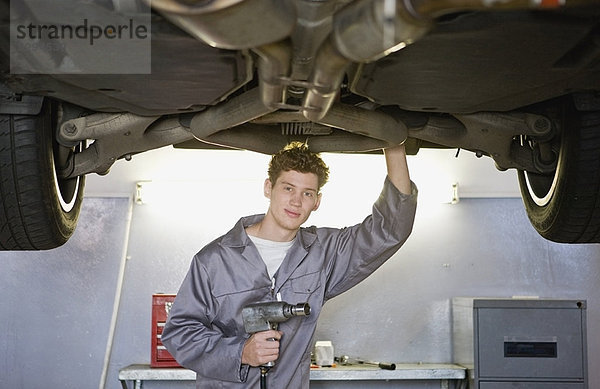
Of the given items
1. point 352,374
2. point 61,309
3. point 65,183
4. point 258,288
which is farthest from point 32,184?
point 61,309

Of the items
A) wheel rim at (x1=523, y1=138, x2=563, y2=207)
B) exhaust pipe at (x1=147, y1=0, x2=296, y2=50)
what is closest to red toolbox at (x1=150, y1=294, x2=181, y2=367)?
wheel rim at (x1=523, y1=138, x2=563, y2=207)

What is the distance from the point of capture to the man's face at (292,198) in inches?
96.0

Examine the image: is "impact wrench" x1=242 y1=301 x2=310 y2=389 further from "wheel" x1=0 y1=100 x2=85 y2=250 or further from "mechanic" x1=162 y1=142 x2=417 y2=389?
"wheel" x1=0 y1=100 x2=85 y2=250

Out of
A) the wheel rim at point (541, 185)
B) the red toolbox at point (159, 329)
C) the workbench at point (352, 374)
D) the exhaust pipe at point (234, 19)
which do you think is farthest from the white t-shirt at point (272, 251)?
the red toolbox at point (159, 329)

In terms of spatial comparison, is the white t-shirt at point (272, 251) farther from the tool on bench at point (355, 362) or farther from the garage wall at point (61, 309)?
the garage wall at point (61, 309)

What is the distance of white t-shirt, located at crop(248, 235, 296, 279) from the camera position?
2.51m

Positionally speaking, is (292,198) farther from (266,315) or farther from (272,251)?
(266,315)

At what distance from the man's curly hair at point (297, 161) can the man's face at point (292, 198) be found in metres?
0.02

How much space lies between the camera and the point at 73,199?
103 inches

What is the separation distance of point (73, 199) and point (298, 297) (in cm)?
83

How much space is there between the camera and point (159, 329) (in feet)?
14.0

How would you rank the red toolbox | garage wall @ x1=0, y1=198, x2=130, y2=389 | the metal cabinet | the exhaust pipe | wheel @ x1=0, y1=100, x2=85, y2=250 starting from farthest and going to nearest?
garage wall @ x1=0, y1=198, x2=130, y2=389
the red toolbox
the metal cabinet
wheel @ x1=0, y1=100, x2=85, y2=250
the exhaust pipe

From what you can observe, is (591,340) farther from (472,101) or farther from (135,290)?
(472,101)

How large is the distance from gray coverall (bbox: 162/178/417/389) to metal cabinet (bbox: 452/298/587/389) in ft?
5.75
